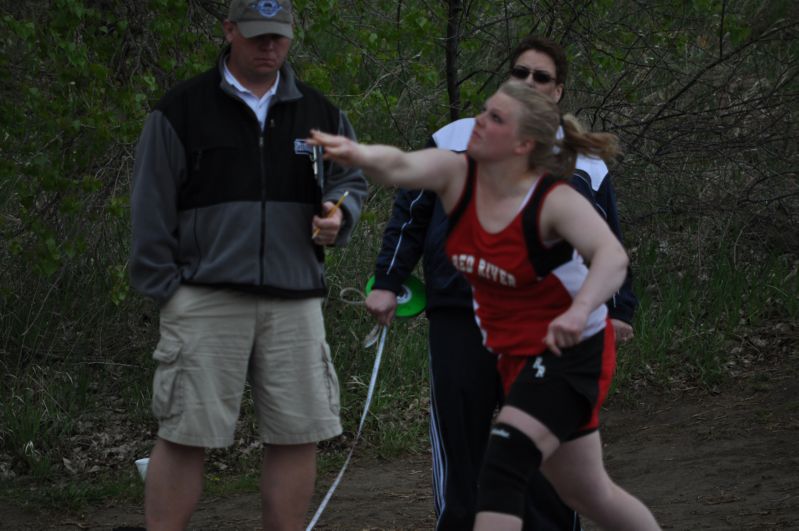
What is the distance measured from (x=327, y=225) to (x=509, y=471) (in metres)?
1.10

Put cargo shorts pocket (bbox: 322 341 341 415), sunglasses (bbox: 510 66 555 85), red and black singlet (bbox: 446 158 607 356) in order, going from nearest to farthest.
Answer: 1. red and black singlet (bbox: 446 158 607 356)
2. cargo shorts pocket (bbox: 322 341 341 415)
3. sunglasses (bbox: 510 66 555 85)

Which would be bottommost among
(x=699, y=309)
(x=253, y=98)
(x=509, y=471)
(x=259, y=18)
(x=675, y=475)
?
(x=675, y=475)

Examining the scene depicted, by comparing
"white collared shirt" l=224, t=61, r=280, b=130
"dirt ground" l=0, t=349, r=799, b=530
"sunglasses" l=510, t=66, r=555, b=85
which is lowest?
"dirt ground" l=0, t=349, r=799, b=530

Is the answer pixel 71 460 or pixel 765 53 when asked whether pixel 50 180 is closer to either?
pixel 71 460

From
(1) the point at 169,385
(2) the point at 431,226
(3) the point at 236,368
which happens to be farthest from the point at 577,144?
(1) the point at 169,385

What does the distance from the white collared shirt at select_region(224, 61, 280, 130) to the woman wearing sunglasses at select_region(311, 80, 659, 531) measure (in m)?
0.74

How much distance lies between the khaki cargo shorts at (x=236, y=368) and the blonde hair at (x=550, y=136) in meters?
1.08

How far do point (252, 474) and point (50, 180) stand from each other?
2033 millimetres

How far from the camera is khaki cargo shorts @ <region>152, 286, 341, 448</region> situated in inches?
163

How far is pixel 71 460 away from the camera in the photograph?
276 inches

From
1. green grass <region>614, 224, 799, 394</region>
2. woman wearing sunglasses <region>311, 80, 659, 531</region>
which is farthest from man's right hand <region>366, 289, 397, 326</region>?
green grass <region>614, 224, 799, 394</region>

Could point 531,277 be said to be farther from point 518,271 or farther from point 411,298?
point 411,298

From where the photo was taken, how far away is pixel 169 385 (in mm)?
4137

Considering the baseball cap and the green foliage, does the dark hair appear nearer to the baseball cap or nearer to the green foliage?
the baseball cap
